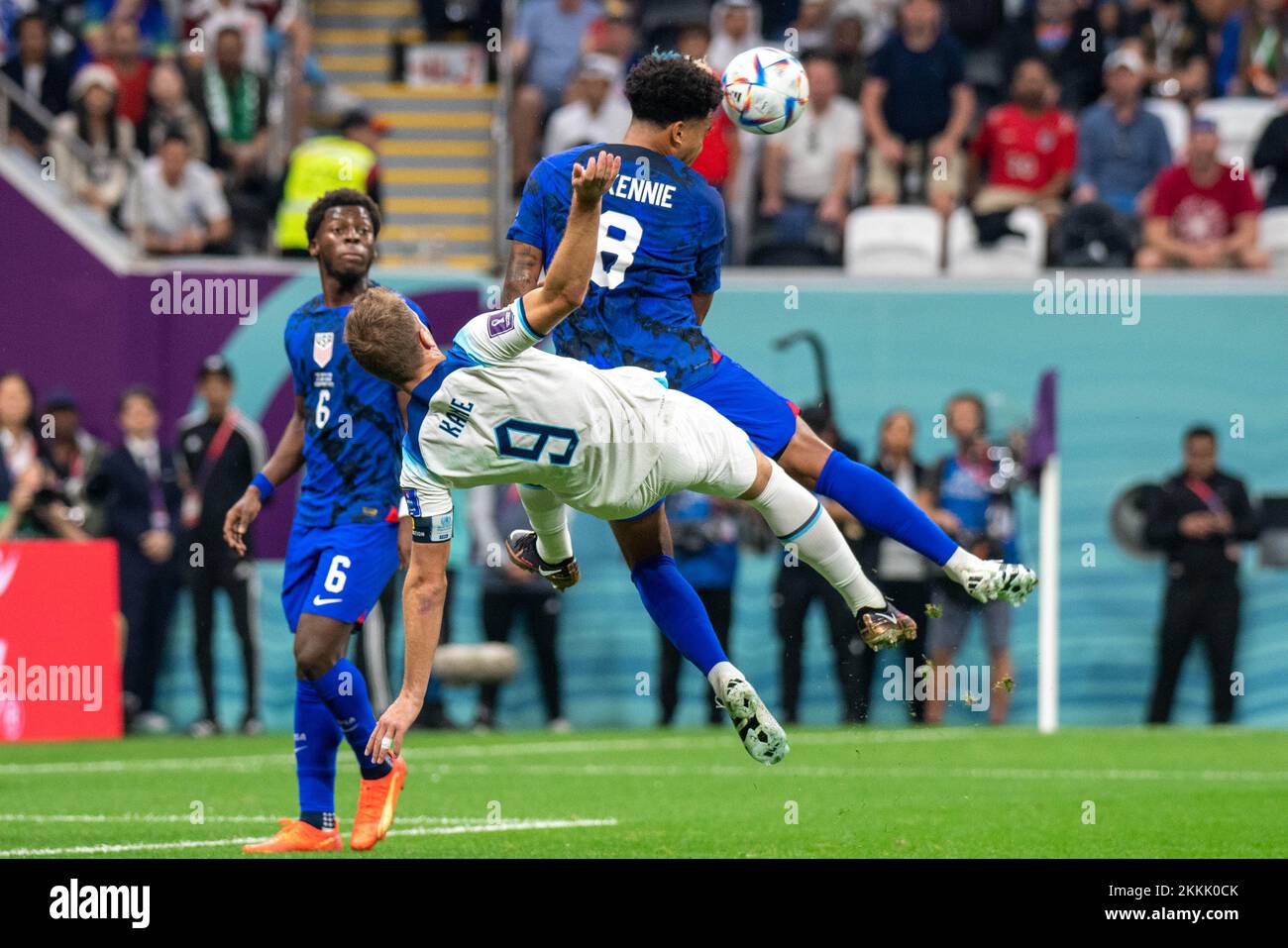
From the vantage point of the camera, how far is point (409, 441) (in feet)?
27.6

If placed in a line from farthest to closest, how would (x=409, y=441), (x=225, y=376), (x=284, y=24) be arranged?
(x=284, y=24) → (x=225, y=376) → (x=409, y=441)

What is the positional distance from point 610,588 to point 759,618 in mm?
1316

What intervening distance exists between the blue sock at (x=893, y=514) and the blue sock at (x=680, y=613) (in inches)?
31.7

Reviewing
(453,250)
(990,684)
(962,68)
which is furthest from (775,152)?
(990,684)

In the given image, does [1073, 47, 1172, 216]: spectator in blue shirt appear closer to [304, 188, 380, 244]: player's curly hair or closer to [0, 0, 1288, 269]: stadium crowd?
[0, 0, 1288, 269]: stadium crowd

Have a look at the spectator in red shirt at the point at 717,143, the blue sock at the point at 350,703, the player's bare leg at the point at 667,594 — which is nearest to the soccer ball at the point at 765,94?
the player's bare leg at the point at 667,594

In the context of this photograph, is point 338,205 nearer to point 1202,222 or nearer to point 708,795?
point 708,795

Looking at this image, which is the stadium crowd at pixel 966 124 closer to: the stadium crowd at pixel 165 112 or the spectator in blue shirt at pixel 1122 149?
the spectator in blue shirt at pixel 1122 149

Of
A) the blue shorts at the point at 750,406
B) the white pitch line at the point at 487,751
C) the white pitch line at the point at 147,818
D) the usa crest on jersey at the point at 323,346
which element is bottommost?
the white pitch line at the point at 487,751

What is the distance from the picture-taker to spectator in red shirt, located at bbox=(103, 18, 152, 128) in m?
19.3

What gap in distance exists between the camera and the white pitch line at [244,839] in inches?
371

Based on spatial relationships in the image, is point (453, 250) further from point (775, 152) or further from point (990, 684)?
point (990, 684)

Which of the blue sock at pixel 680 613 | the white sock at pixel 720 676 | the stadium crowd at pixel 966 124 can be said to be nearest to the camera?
the white sock at pixel 720 676
